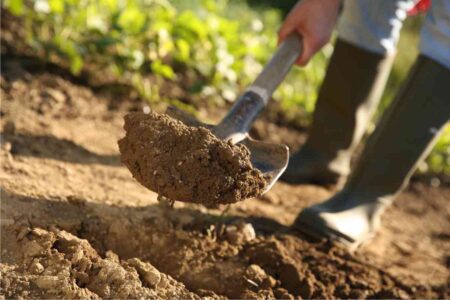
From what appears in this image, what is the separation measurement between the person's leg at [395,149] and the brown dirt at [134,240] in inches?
3.6

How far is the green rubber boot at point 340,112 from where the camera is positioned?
3086mm

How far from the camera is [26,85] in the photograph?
3281 mm

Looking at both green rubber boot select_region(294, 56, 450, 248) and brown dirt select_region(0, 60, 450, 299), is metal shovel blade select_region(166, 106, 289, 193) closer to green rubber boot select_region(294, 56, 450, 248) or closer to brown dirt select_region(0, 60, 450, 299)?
brown dirt select_region(0, 60, 450, 299)

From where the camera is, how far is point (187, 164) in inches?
81.7

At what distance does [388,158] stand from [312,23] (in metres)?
0.56

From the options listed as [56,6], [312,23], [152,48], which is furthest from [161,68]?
[312,23]

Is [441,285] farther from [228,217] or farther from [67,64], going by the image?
[67,64]

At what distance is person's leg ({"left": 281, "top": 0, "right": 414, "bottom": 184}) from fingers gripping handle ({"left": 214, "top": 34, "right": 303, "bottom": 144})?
1.33 ft

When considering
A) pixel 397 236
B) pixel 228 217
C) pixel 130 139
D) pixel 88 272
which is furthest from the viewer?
pixel 397 236

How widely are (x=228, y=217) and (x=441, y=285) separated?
2.60 feet

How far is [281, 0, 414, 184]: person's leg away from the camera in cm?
294

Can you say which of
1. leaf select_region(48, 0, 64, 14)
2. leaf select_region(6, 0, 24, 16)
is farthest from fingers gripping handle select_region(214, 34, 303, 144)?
leaf select_region(6, 0, 24, 16)

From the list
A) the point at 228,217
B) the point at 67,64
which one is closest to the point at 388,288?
the point at 228,217

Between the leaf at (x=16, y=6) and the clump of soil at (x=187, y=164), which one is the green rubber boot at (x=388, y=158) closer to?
the clump of soil at (x=187, y=164)
